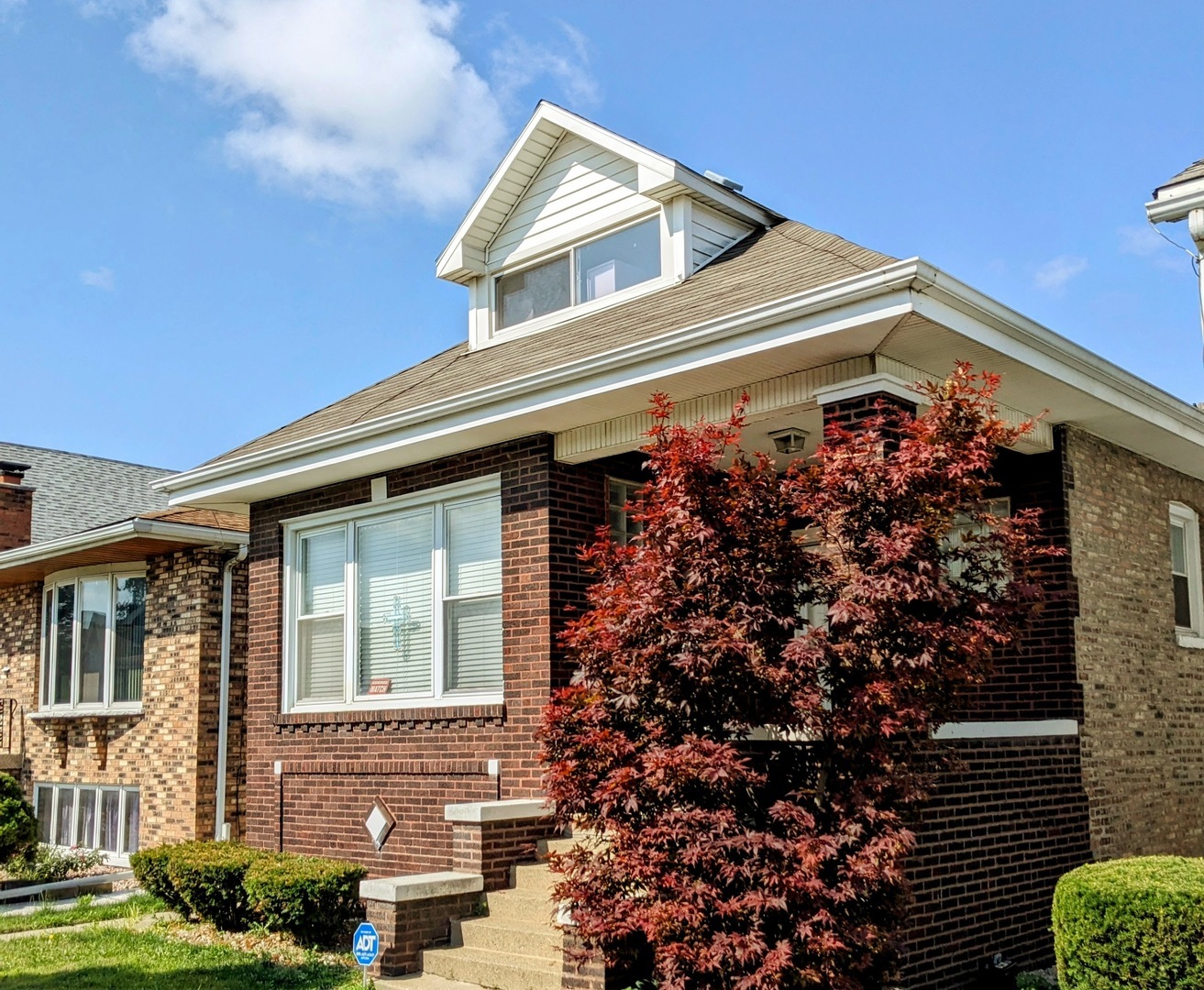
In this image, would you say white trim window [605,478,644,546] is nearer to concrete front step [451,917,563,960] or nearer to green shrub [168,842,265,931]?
concrete front step [451,917,563,960]

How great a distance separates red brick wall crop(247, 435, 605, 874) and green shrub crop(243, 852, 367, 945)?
0.80 m

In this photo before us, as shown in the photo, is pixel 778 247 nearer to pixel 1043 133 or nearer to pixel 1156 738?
pixel 1043 133

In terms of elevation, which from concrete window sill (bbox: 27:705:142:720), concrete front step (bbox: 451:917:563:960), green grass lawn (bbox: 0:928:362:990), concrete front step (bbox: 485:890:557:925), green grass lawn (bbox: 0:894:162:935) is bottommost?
green grass lawn (bbox: 0:894:162:935)

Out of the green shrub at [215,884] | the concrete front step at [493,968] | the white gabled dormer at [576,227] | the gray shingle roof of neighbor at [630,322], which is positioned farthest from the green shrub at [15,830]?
the concrete front step at [493,968]

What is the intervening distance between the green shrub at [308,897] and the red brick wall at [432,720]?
80 centimetres

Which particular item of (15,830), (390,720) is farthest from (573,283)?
(15,830)

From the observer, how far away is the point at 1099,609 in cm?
1066

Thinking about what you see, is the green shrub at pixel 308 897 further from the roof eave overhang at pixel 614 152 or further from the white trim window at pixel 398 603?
the roof eave overhang at pixel 614 152

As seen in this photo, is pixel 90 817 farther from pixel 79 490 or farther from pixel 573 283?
pixel 573 283

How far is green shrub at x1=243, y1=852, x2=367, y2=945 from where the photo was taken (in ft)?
32.3

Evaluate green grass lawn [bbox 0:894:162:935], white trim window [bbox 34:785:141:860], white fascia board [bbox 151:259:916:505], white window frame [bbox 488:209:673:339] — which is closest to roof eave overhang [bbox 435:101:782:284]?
white window frame [bbox 488:209:673:339]

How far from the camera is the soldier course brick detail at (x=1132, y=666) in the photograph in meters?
10.4

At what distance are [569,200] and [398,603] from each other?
4292 millimetres

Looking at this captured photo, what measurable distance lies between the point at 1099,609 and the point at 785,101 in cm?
520
